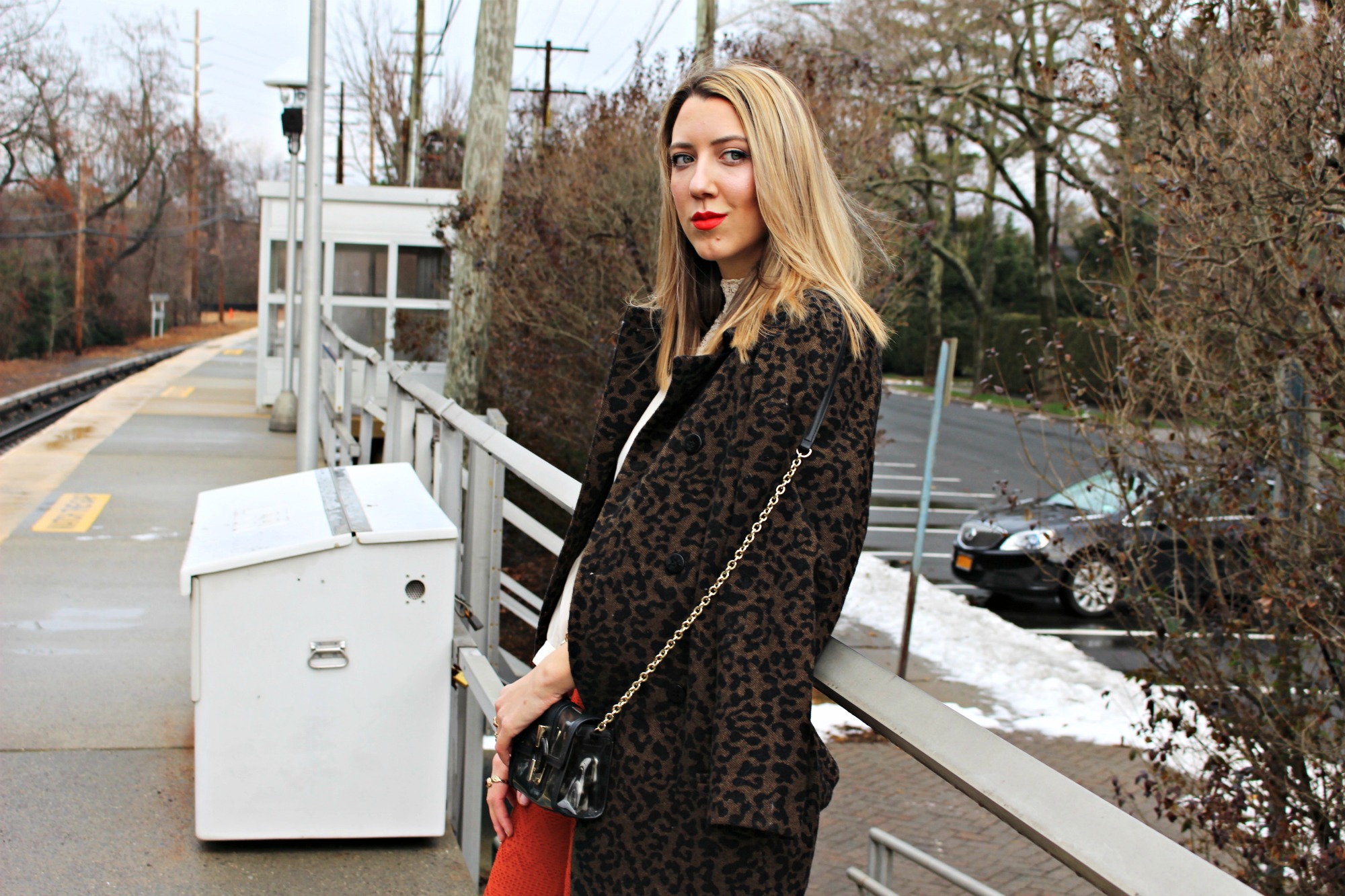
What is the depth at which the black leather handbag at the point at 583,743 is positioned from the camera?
4.73ft

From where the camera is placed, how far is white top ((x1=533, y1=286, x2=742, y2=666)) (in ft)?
5.54

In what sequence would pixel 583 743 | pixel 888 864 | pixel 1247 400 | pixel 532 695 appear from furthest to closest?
pixel 1247 400 < pixel 888 864 < pixel 532 695 < pixel 583 743

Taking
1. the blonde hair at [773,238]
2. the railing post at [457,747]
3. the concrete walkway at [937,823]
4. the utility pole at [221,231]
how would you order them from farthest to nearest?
the utility pole at [221,231] < the concrete walkway at [937,823] < the railing post at [457,747] < the blonde hair at [773,238]

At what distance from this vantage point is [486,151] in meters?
11.3

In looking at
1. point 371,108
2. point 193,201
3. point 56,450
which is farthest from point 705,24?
point 193,201

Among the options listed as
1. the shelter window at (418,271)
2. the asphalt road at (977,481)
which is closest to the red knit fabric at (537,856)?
the asphalt road at (977,481)

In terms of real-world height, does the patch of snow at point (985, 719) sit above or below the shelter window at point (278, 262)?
below

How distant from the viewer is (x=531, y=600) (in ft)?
14.1

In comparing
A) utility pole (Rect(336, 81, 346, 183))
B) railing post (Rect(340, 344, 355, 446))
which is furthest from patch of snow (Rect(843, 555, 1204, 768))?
utility pole (Rect(336, 81, 346, 183))

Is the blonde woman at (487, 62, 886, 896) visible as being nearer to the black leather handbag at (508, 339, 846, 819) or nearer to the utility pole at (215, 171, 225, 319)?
the black leather handbag at (508, 339, 846, 819)

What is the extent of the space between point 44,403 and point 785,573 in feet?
83.3

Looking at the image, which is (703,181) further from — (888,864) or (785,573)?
(888,864)

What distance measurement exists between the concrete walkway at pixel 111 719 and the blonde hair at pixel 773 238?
1718mm

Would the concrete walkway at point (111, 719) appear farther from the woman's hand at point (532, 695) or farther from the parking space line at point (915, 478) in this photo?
the parking space line at point (915, 478)
